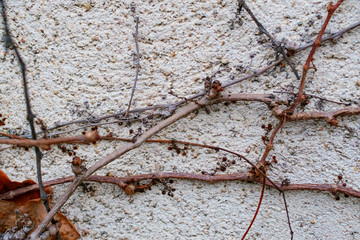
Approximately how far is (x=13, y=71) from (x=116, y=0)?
1.34 feet

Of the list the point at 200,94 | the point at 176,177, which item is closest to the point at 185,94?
the point at 200,94

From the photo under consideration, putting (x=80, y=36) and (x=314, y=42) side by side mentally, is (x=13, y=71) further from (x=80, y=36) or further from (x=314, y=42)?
(x=314, y=42)

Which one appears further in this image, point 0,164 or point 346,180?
point 0,164

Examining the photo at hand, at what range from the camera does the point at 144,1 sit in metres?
0.93

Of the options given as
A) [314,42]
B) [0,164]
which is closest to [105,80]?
[0,164]

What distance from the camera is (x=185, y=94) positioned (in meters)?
0.94

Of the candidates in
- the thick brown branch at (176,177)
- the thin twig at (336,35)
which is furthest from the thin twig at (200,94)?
the thick brown branch at (176,177)

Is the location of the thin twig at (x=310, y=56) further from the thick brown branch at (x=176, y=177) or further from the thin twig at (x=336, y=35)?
the thick brown branch at (x=176, y=177)

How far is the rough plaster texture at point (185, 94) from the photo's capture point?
899 millimetres

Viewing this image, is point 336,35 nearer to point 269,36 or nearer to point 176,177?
point 269,36

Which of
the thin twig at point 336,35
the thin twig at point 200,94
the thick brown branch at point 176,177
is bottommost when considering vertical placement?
the thick brown branch at point 176,177

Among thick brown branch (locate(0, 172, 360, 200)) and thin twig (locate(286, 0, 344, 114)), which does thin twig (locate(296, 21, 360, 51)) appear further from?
thick brown branch (locate(0, 172, 360, 200))

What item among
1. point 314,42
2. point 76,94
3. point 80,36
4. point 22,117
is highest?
point 314,42

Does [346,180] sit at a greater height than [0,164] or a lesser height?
greater
